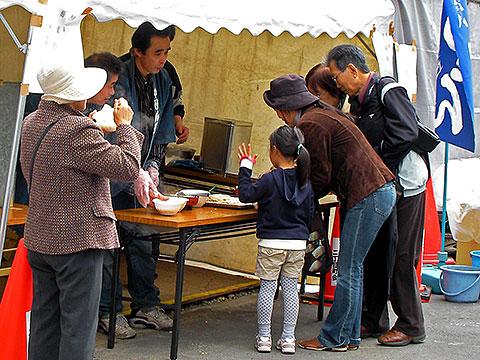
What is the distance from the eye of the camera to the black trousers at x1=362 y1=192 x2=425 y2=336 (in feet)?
20.6

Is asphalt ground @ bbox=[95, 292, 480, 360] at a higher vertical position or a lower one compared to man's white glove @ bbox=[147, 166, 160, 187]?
lower

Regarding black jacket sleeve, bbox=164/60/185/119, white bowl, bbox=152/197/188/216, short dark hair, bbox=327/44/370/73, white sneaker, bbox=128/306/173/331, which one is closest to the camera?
white bowl, bbox=152/197/188/216

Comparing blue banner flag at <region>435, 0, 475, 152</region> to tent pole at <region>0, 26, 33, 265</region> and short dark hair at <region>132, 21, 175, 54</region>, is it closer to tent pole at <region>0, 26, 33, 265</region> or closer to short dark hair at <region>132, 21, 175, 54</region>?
short dark hair at <region>132, 21, 175, 54</region>

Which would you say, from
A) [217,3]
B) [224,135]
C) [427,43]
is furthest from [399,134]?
[427,43]

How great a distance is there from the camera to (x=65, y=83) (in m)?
4.26

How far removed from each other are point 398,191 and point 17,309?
272 centimetres

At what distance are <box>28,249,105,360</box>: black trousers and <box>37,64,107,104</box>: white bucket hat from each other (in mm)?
722

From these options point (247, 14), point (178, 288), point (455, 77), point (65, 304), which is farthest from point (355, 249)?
point (455, 77)

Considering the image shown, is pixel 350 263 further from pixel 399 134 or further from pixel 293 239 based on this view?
pixel 399 134

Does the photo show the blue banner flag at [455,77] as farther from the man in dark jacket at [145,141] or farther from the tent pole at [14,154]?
the tent pole at [14,154]

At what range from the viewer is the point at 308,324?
6.89m

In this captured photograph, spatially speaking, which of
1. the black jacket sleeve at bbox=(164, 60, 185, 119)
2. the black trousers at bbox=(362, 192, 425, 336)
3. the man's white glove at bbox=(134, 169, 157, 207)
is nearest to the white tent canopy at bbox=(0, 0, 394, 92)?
the man's white glove at bbox=(134, 169, 157, 207)

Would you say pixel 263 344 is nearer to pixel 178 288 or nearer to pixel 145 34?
pixel 178 288

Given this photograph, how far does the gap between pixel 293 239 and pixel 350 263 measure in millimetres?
396
